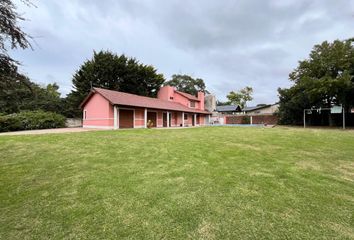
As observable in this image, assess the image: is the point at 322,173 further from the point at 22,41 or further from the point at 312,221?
the point at 22,41

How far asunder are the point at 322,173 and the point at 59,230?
563cm

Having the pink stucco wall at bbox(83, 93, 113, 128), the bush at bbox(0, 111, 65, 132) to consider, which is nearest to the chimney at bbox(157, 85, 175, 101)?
the pink stucco wall at bbox(83, 93, 113, 128)

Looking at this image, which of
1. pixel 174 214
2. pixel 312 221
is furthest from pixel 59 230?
pixel 312 221

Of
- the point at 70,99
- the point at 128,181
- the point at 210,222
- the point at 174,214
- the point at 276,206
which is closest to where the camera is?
the point at 210,222

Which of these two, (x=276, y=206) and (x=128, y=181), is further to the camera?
(x=128, y=181)

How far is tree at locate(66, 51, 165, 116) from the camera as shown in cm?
2905

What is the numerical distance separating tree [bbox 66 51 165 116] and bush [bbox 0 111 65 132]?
8.65 m

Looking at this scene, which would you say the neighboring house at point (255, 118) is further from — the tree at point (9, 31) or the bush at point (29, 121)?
the tree at point (9, 31)

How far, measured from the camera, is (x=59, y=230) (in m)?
2.55

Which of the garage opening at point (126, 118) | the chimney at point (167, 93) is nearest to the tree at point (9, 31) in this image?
the garage opening at point (126, 118)

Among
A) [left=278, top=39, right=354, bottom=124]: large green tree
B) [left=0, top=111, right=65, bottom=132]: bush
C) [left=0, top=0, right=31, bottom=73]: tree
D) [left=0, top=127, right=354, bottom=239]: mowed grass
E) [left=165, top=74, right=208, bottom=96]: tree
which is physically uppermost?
[left=165, top=74, right=208, bottom=96]: tree

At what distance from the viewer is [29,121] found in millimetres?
18125

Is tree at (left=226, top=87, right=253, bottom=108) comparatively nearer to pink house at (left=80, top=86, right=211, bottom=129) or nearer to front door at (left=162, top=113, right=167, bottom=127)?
pink house at (left=80, top=86, right=211, bottom=129)

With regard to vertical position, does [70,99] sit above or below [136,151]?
above
